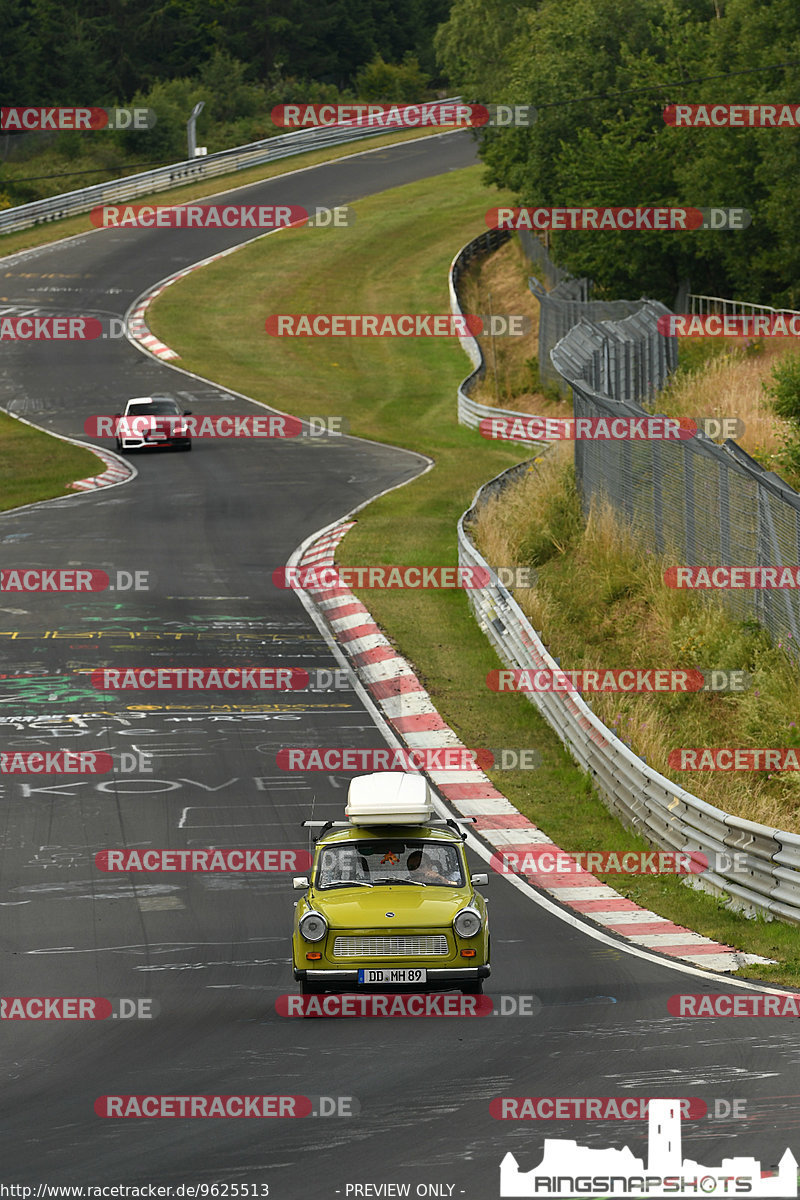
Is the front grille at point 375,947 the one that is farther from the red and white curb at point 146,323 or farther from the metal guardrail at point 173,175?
the metal guardrail at point 173,175

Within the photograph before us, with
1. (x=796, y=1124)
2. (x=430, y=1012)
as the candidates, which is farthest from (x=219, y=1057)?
(x=796, y=1124)

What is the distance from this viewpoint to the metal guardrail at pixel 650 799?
1412 cm

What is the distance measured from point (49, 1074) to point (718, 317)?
106ft

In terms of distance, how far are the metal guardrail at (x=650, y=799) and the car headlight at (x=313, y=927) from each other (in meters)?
4.37

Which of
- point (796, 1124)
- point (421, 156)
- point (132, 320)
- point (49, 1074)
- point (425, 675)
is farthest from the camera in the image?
point (421, 156)

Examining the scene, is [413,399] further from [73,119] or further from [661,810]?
[73,119]

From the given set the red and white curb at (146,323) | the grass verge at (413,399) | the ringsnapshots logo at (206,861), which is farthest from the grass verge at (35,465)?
the ringsnapshots logo at (206,861)

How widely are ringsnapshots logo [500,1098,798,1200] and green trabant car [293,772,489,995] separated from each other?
9.85 feet

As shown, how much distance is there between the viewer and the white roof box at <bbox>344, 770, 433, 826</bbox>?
41.2 ft

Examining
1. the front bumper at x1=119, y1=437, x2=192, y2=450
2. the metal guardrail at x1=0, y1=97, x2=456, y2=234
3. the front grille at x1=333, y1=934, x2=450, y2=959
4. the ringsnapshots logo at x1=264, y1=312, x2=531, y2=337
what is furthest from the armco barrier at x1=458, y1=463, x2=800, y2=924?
the metal guardrail at x1=0, y1=97, x2=456, y2=234

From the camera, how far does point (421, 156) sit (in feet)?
278

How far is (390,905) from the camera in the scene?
→ 12125mm

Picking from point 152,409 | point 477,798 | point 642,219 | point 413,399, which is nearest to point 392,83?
point 413,399

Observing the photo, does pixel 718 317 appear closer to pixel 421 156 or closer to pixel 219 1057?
pixel 219 1057
